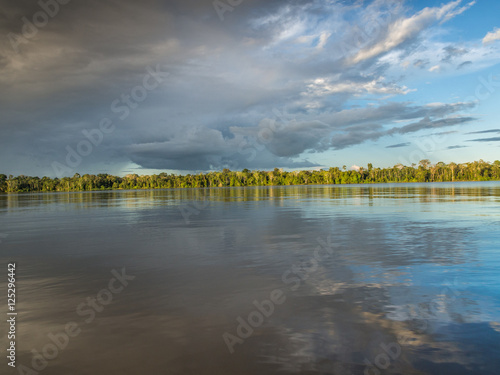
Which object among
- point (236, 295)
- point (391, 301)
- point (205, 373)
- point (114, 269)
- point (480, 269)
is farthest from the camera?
point (114, 269)

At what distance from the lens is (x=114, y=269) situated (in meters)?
16.8

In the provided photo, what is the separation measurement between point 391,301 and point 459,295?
8.68 ft

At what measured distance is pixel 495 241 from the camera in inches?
835

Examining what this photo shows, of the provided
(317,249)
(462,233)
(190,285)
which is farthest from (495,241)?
(190,285)

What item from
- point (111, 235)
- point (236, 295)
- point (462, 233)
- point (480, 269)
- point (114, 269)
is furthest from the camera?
point (111, 235)

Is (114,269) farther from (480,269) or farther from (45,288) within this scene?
(480,269)

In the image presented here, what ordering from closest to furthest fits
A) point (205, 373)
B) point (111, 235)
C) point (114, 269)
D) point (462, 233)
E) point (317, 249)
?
1. point (205, 373)
2. point (114, 269)
3. point (317, 249)
4. point (462, 233)
5. point (111, 235)

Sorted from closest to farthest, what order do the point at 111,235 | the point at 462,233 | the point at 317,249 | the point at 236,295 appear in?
A: the point at 236,295, the point at 317,249, the point at 462,233, the point at 111,235

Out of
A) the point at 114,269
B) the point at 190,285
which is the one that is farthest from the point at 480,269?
the point at 114,269

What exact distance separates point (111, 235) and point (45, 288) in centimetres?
1483

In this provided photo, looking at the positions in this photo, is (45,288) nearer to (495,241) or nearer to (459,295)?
(459,295)

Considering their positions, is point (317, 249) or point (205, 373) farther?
point (317, 249)

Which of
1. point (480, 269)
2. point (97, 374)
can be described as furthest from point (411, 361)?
point (480, 269)

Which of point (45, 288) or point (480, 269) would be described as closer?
point (45, 288)
